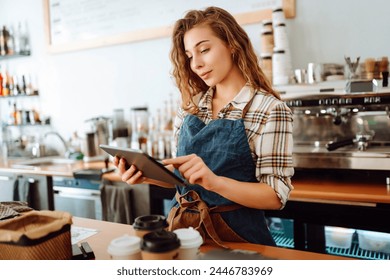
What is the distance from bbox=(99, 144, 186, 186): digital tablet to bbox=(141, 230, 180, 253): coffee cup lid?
194 mm

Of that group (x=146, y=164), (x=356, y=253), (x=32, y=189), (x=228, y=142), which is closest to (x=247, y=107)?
(x=228, y=142)

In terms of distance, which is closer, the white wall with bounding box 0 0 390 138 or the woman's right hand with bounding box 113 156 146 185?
the woman's right hand with bounding box 113 156 146 185

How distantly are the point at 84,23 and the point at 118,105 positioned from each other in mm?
855

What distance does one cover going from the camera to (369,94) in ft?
6.56

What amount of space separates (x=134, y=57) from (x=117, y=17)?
0.39 meters

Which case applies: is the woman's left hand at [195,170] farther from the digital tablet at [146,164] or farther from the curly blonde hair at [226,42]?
the curly blonde hair at [226,42]

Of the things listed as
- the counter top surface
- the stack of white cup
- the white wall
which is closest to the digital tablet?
the counter top surface

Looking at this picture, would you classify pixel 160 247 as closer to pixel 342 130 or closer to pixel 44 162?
pixel 342 130

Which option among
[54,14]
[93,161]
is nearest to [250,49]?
[93,161]

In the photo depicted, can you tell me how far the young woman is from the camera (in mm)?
1213

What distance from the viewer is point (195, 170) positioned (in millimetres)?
1120

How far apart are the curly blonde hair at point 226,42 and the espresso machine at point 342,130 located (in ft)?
2.82

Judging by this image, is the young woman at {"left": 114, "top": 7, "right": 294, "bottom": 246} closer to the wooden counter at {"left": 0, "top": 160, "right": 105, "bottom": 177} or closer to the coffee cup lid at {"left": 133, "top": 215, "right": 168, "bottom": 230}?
the coffee cup lid at {"left": 133, "top": 215, "right": 168, "bottom": 230}

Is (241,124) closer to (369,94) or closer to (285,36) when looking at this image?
(369,94)
